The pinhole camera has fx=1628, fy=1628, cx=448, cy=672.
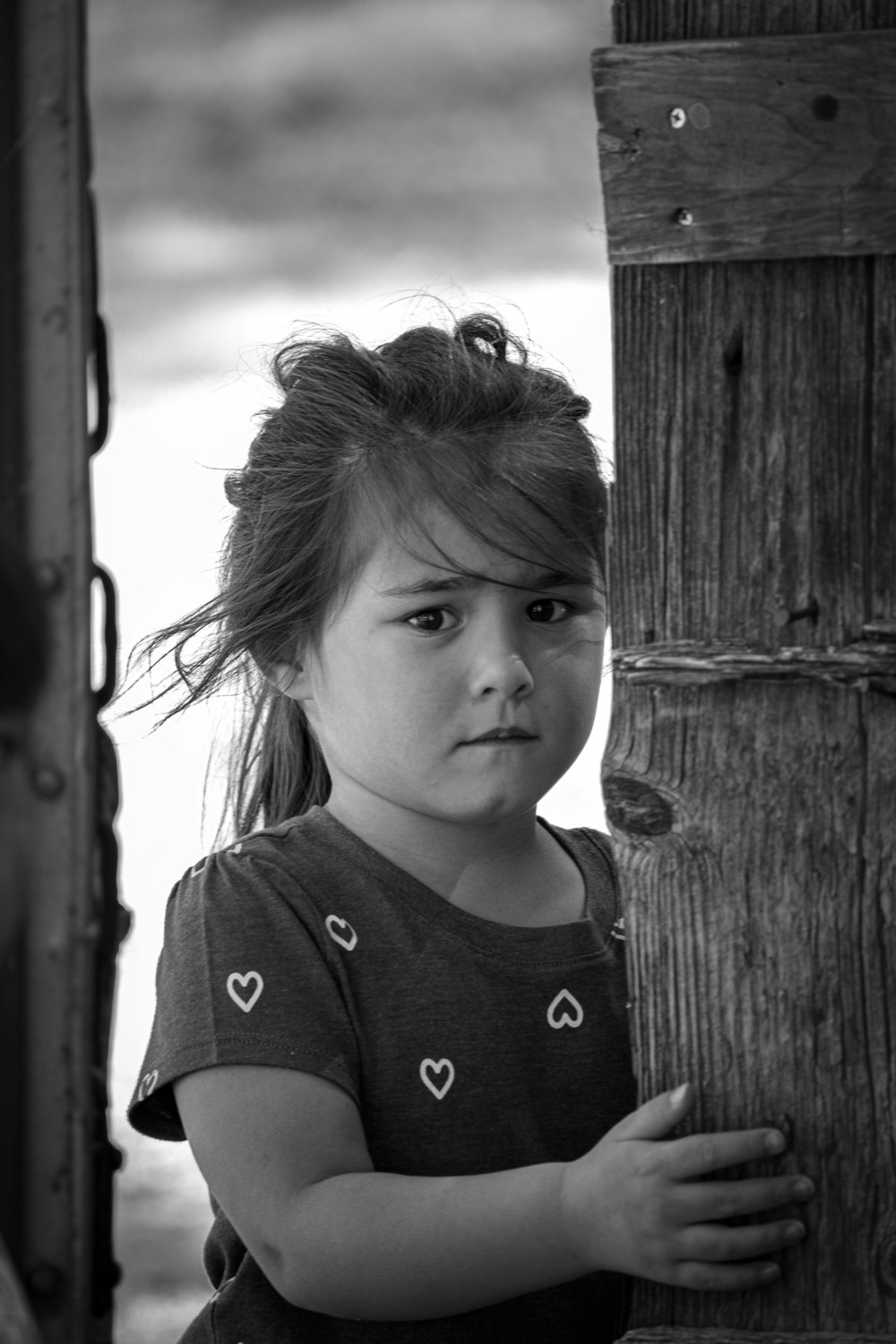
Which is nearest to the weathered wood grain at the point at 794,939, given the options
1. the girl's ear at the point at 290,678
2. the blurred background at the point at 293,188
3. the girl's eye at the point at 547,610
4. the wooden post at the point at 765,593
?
the wooden post at the point at 765,593

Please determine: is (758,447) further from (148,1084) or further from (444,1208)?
(148,1084)

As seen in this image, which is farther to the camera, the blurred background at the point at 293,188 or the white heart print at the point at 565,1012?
the blurred background at the point at 293,188

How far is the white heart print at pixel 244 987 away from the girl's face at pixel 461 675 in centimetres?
31

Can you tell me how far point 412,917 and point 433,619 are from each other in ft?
1.22

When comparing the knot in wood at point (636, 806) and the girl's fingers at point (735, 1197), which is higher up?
the knot in wood at point (636, 806)

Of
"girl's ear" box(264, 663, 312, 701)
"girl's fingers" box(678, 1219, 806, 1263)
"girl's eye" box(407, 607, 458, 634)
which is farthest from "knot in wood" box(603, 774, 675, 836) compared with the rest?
"girl's ear" box(264, 663, 312, 701)

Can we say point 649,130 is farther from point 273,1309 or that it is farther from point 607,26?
point 273,1309

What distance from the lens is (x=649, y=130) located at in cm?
143

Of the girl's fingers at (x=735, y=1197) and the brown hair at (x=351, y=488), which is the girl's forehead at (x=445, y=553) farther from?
the girl's fingers at (x=735, y=1197)

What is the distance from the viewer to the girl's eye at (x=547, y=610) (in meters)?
2.02

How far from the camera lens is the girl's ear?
2164mm

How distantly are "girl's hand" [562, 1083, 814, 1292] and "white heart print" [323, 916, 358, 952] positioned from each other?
0.52m

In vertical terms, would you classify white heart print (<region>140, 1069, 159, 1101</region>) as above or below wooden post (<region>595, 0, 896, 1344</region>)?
below

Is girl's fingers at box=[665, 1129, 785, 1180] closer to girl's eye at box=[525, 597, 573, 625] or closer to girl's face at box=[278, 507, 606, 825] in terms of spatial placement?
girl's face at box=[278, 507, 606, 825]
